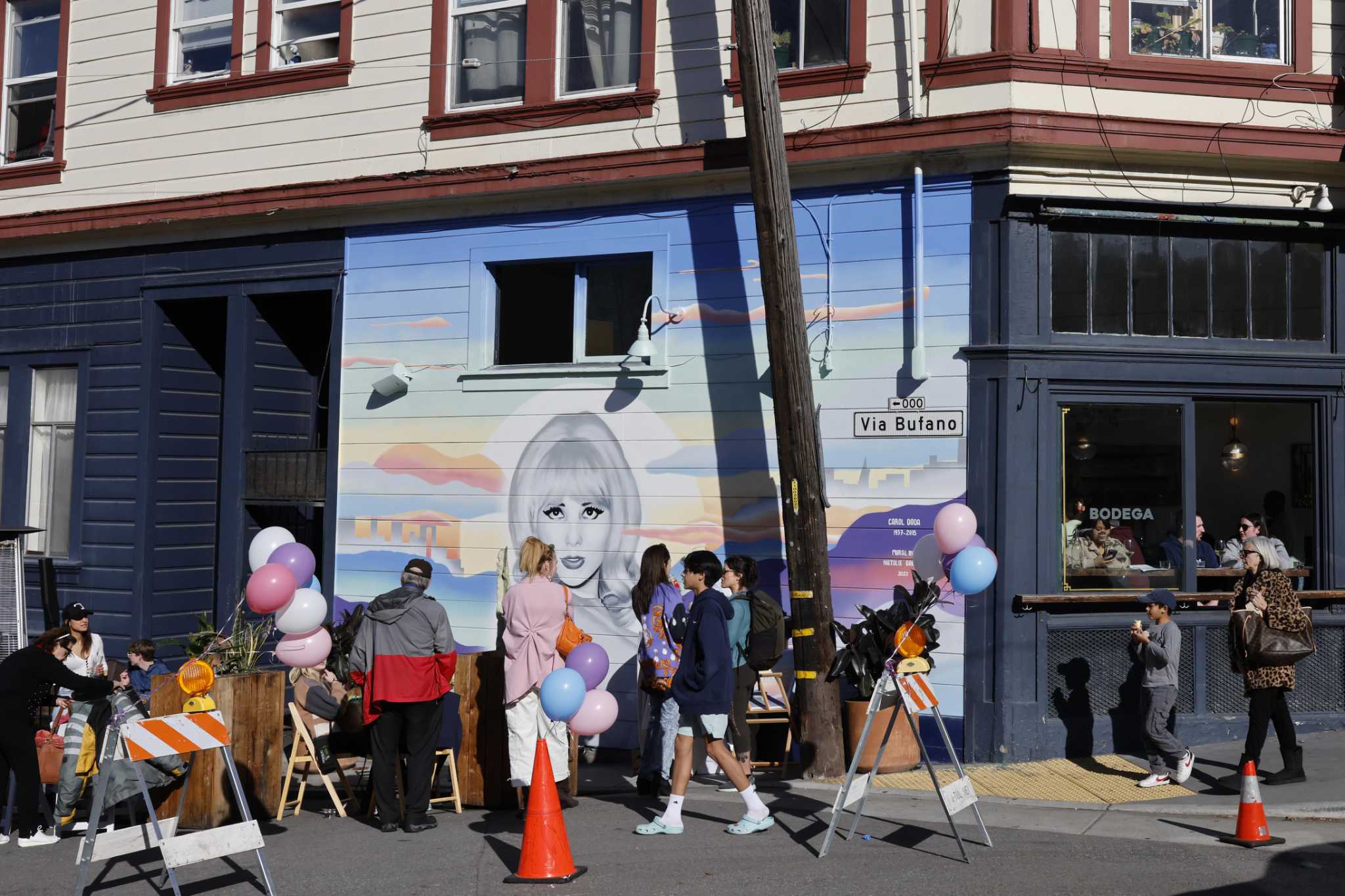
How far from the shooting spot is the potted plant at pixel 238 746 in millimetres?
9125

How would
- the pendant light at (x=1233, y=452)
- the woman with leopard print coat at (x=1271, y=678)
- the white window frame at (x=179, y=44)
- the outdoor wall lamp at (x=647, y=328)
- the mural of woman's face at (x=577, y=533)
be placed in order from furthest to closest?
the white window frame at (x=179, y=44)
the mural of woman's face at (x=577, y=533)
the outdoor wall lamp at (x=647, y=328)
the pendant light at (x=1233, y=452)
the woman with leopard print coat at (x=1271, y=678)

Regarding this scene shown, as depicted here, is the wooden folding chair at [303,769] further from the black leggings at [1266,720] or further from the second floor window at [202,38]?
the second floor window at [202,38]

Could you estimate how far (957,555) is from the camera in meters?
8.71

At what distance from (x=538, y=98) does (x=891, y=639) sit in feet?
21.7

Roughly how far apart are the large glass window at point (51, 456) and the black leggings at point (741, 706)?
901 centimetres

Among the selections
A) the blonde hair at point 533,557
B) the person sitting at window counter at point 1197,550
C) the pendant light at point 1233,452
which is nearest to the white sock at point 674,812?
the blonde hair at point 533,557

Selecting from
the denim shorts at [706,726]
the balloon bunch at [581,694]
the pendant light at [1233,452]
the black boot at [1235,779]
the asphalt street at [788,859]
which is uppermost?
the pendant light at [1233,452]

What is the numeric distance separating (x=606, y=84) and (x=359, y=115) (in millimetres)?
2709

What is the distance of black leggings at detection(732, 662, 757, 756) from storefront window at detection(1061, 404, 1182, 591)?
2.69m

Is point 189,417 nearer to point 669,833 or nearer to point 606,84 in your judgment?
point 606,84

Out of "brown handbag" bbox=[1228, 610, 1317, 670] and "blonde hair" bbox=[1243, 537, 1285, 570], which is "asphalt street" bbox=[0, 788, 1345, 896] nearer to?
"brown handbag" bbox=[1228, 610, 1317, 670]

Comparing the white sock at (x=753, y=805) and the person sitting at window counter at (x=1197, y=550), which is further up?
the person sitting at window counter at (x=1197, y=550)

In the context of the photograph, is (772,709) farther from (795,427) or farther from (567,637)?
(795,427)

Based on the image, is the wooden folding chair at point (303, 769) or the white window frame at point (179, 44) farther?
the white window frame at point (179, 44)
